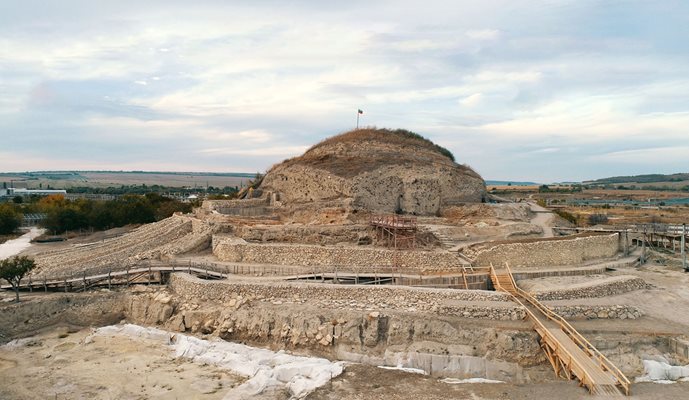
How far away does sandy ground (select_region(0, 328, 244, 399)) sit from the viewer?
15.0 m

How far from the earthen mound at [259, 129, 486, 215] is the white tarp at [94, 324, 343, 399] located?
13867mm

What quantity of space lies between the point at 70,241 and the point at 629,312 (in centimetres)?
Result: 3643

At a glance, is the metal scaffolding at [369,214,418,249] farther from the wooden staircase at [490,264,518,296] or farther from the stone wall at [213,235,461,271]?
the wooden staircase at [490,264,518,296]

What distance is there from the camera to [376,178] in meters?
32.4

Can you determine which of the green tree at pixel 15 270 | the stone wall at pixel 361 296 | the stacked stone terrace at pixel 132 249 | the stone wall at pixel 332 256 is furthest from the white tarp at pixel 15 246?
the stone wall at pixel 361 296

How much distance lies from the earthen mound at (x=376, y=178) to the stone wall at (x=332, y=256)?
6.41 m

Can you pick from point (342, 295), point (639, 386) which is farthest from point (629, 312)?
point (342, 295)

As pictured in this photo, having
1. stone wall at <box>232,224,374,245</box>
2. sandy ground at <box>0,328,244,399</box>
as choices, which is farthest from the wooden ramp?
sandy ground at <box>0,328,244,399</box>

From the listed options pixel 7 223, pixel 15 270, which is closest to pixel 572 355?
pixel 15 270

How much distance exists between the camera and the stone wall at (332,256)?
23.3 m

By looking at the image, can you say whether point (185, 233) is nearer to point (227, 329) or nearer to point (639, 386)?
point (227, 329)

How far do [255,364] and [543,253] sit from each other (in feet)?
51.1

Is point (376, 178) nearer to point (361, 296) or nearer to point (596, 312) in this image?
point (361, 296)

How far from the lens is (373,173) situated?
3256 centimetres
